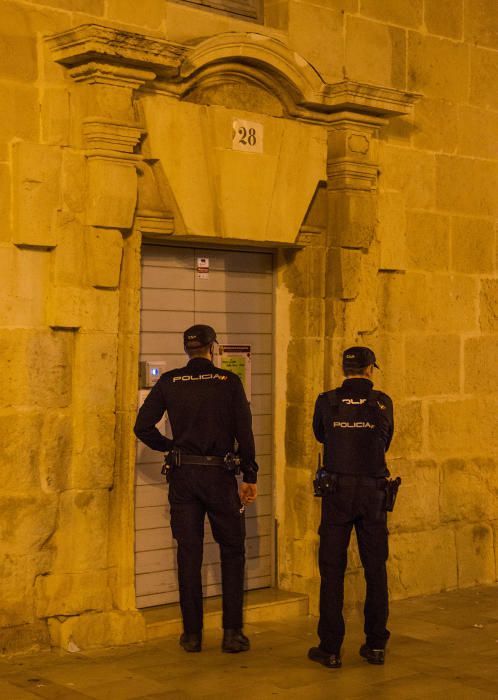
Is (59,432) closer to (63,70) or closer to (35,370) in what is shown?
(35,370)

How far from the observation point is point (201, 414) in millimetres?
7727

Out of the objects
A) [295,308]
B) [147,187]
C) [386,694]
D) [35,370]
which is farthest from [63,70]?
[386,694]

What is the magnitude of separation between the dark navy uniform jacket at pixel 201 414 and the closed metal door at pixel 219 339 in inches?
27.7

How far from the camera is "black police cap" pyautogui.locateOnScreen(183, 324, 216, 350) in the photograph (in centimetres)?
779

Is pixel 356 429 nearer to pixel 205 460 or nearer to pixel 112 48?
pixel 205 460

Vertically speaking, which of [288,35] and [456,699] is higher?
[288,35]

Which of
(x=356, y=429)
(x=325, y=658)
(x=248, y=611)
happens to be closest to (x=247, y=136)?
(x=356, y=429)

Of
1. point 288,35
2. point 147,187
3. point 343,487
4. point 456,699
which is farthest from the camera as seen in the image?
point 288,35

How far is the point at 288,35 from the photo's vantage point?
355 inches

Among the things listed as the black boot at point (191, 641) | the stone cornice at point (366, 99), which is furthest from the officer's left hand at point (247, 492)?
the stone cornice at point (366, 99)

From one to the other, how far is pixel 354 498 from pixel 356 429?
381 mm

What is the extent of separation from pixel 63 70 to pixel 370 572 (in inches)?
131

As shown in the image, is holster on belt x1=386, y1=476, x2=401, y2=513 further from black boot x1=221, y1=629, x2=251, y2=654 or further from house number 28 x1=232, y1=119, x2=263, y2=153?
house number 28 x1=232, y1=119, x2=263, y2=153

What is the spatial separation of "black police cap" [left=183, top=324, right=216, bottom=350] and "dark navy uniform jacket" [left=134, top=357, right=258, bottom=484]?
0.09 meters
